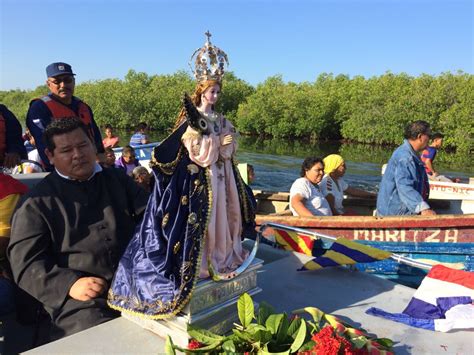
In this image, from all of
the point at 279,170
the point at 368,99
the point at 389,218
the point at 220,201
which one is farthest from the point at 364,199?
the point at 368,99

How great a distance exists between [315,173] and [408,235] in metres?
1.32

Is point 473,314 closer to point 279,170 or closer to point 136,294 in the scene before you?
point 136,294

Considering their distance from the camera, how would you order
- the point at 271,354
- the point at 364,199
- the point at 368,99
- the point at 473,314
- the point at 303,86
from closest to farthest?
the point at 271,354, the point at 473,314, the point at 364,199, the point at 368,99, the point at 303,86

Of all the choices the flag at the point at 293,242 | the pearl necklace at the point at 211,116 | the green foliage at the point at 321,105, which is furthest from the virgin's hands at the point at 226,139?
the green foliage at the point at 321,105

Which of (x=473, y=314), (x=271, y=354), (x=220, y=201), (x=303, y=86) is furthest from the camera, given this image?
(x=303, y=86)

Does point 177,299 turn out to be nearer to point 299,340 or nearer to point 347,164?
point 299,340

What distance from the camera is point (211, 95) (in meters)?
2.21

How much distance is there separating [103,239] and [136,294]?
48 centimetres

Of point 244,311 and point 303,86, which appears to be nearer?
point 244,311

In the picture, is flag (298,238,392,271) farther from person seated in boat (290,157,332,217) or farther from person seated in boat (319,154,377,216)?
person seated in boat (319,154,377,216)

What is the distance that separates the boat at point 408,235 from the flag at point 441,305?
188 centimetres

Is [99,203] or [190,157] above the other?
[190,157]

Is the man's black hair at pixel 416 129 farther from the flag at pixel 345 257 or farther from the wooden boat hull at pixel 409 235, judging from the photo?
the flag at pixel 345 257

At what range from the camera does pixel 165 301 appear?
2.03 metres
